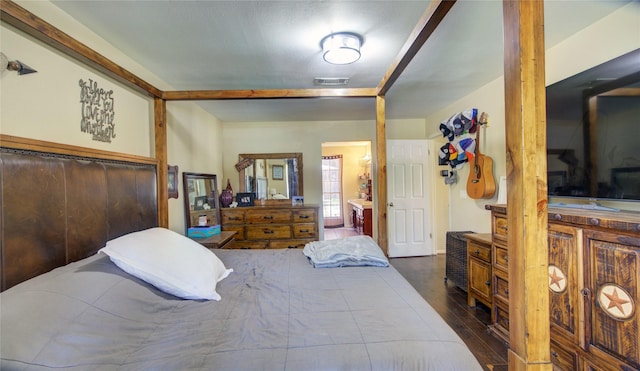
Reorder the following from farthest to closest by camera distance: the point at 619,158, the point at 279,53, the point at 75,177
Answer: the point at 279,53, the point at 619,158, the point at 75,177

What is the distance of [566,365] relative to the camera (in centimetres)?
146

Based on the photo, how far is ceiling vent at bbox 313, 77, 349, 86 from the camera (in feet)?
8.33

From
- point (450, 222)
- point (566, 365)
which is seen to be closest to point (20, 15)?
point (566, 365)

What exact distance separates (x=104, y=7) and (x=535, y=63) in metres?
2.16

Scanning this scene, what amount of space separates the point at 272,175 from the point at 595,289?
12.3 feet

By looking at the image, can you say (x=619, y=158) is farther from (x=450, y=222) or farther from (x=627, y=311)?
(x=450, y=222)

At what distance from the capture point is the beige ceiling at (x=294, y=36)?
4.85 ft

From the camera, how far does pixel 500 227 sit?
198cm

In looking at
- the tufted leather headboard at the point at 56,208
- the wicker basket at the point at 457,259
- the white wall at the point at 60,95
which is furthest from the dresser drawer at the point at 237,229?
the wicker basket at the point at 457,259

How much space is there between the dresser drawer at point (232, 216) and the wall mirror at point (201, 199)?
0.11 meters

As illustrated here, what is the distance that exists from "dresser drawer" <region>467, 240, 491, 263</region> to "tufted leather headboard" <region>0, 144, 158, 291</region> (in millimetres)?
2881

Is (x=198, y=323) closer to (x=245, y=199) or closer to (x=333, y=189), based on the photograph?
(x=245, y=199)

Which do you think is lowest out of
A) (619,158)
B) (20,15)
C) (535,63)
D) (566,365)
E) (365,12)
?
(566,365)

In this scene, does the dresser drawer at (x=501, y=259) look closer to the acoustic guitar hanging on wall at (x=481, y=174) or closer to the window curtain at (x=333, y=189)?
the acoustic guitar hanging on wall at (x=481, y=174)
